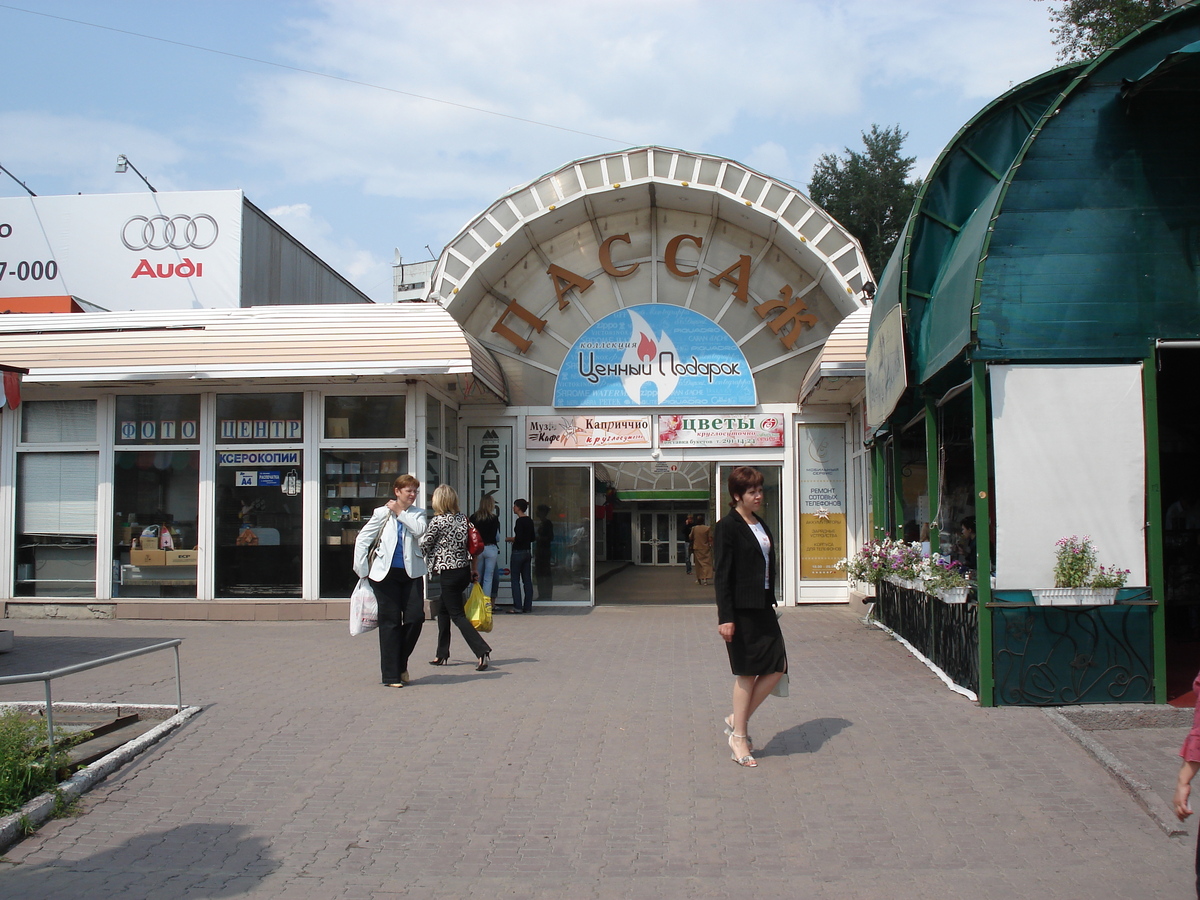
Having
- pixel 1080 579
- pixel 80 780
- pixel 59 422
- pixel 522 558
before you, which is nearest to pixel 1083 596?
pixel 1080 579

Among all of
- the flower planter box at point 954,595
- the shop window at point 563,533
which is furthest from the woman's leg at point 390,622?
the shop window at point 563,533

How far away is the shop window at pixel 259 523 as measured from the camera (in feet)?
44.9

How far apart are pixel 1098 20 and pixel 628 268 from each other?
14175 millimetres

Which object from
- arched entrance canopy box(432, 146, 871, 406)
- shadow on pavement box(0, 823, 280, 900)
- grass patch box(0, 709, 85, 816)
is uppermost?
arched entrance canopy box(432, 146, 871, 406)

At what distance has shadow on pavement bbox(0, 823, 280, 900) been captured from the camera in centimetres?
443

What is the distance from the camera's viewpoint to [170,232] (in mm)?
19328

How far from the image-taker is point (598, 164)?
1496cm

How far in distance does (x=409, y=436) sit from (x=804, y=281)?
675 centimetres

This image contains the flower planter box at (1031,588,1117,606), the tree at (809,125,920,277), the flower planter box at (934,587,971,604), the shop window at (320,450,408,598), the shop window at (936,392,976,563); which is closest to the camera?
the flower planter box at (1031,588,1117,606)

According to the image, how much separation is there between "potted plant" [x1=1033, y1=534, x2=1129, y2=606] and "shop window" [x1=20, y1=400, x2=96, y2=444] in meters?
12.5

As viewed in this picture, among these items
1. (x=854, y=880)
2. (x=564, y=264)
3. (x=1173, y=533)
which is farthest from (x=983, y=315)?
(x=564, y=264)

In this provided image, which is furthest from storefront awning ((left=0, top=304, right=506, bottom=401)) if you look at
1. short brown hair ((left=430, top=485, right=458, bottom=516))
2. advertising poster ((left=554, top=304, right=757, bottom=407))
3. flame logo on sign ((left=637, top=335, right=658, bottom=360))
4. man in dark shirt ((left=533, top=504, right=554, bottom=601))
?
short brown hair ((left=430, top=485, right=458, bottom=516))

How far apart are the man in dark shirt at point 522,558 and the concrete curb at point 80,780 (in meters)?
7.63

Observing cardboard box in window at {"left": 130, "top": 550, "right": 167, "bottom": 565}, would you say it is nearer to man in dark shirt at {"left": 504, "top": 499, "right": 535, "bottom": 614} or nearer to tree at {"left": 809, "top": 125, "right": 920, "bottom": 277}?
man in dark shirt at {"left": 504, "top": 499, "right": 535, "bottom": 614}
